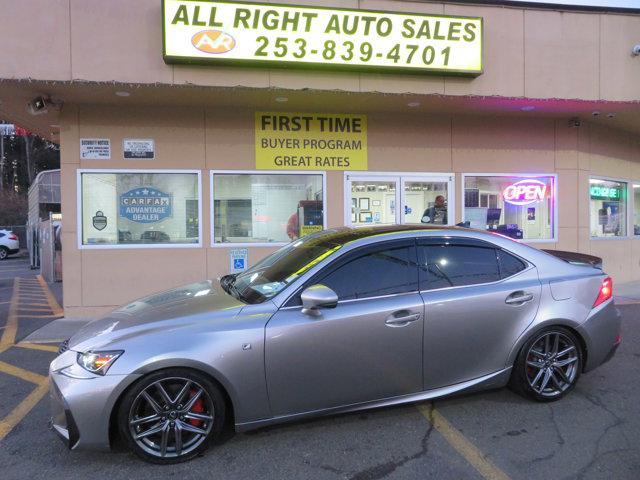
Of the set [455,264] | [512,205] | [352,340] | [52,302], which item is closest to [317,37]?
[455,264]

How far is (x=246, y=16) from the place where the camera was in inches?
279

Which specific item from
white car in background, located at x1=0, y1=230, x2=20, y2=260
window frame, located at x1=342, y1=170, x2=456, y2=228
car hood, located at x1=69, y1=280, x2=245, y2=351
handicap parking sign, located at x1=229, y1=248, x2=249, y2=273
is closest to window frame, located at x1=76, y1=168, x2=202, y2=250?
handicap parking sign, located at x1=229, y1=248, x2=249, y2=273

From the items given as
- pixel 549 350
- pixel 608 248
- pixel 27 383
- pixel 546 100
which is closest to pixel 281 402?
pixel 549 350

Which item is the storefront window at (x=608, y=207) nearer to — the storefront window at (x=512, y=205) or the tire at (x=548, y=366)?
the storefront window at (x=512, y=205)

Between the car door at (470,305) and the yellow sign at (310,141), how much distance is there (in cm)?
504

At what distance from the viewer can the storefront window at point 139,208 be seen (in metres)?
8.16

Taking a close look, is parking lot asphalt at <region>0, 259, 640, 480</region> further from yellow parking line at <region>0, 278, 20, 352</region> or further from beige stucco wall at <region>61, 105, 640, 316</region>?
beige stucco wall at <region>61, 105, 640, 316</region>

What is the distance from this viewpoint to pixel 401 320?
354cm

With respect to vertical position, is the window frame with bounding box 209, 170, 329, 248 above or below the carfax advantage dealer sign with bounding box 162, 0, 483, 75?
below

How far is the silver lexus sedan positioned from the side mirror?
0.04 feet

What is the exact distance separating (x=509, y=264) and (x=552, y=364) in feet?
2.93

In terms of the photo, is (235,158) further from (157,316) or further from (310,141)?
(157,316)

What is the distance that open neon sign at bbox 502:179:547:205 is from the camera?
31.4ft

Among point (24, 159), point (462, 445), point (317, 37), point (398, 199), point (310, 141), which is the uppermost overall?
point (24, 159)
